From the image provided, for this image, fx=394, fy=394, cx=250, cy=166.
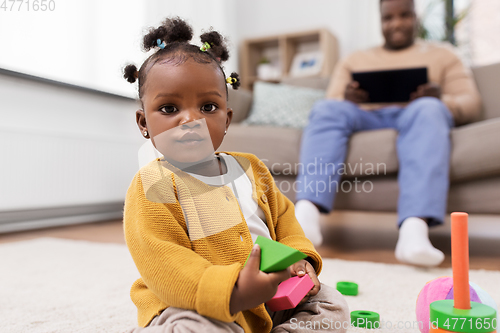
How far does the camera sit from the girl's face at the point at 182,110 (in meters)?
0.49

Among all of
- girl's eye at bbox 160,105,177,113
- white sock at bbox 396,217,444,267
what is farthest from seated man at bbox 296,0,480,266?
girl's eye at bbox 160,105,177,113

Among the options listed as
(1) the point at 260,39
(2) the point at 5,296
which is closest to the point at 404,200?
(2) the point at 5,296

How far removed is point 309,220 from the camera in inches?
42.2

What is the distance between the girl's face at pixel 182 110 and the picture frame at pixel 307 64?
2462 millimetres

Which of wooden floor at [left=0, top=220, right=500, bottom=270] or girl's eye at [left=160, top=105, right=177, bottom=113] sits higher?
girl's eye at [left=160, top=105, right=177, bottom=113]

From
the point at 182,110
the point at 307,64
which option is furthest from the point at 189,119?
the point at 307,64

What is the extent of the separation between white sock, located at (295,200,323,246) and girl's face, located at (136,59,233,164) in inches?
23.1

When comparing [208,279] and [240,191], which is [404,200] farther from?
[208,279]

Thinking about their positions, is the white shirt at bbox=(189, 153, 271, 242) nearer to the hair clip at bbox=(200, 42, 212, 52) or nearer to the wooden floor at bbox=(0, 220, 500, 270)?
the hair clip at bbox=(200, 42, 212, 52)

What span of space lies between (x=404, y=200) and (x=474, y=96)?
2.02 ft

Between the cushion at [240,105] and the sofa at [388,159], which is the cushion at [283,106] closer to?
the cushion at [240,105]

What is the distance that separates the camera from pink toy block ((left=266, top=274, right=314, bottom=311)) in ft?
1.51

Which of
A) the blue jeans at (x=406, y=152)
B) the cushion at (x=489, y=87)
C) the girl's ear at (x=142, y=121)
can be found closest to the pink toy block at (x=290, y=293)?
the girl's ear at (x=142, y=121)

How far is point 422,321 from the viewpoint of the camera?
540 mm
